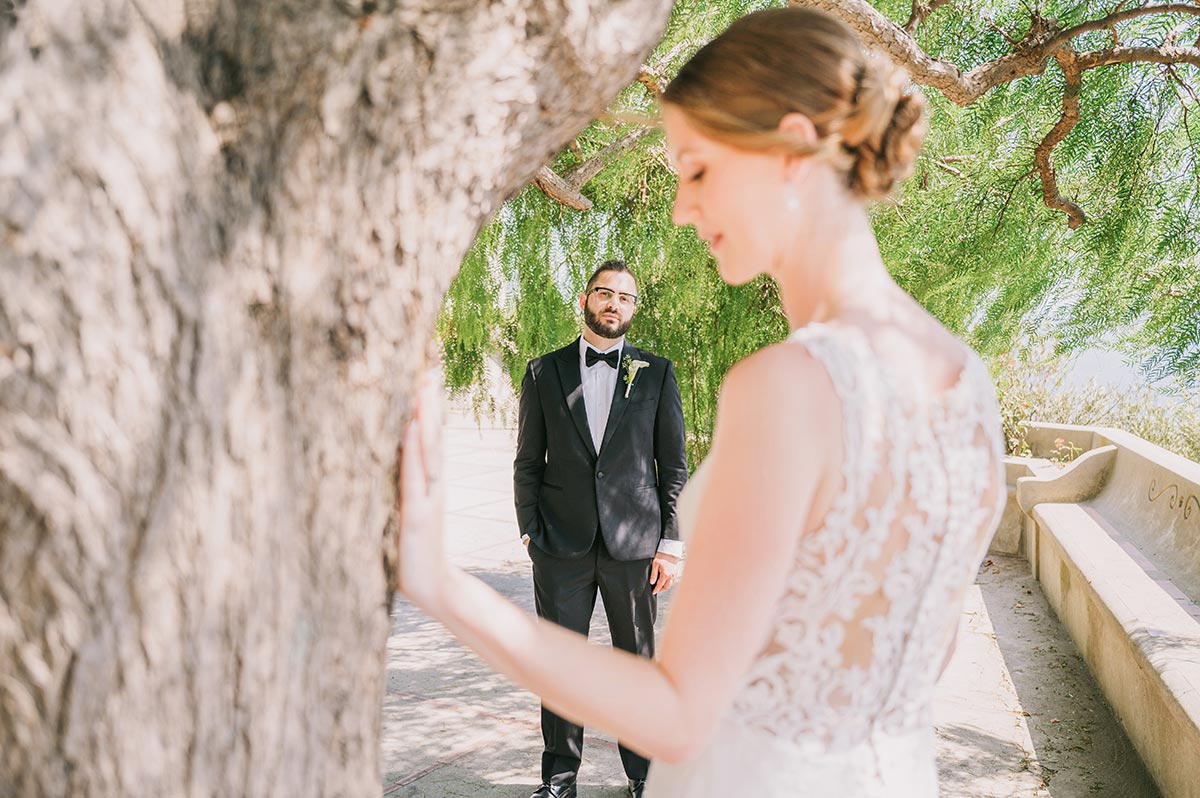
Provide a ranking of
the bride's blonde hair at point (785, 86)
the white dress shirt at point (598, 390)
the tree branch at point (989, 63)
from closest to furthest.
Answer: the bride's blonde hair at point (785, 86)
the tree branch at point (989, 63)
the white dress shirt at point (598, 390)

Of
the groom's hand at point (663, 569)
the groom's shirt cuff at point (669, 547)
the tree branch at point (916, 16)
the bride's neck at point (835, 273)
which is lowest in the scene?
the groom's hand at point (663, 569)

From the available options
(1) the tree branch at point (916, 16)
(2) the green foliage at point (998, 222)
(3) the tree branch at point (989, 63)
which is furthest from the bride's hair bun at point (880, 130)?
(1) the tree branch at point (916, 16)

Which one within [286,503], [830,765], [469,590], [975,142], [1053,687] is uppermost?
[975,142]

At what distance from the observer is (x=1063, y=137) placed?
4.34 meters

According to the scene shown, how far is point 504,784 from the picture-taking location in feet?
15.7

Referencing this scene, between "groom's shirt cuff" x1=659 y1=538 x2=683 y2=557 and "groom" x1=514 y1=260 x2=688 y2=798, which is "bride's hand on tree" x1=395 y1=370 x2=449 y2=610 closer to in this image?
"groom" x1=514 y1=260 x2=688 y2=798

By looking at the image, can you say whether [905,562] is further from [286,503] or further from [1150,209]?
[1150,209]

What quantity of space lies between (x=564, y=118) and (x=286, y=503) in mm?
568

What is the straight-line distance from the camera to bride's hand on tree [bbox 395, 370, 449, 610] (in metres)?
1.18

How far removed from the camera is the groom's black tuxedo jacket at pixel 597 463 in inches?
183

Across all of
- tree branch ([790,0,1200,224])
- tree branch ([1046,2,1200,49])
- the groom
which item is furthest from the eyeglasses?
tree branch ([1046,2,1200,49])

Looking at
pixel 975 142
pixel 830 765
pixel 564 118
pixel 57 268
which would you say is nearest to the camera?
pixel 57 268

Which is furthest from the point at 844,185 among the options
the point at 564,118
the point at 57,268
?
the point at 57,268

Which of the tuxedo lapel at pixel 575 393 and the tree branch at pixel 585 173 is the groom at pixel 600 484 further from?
the tree branch at pixel 585 173
